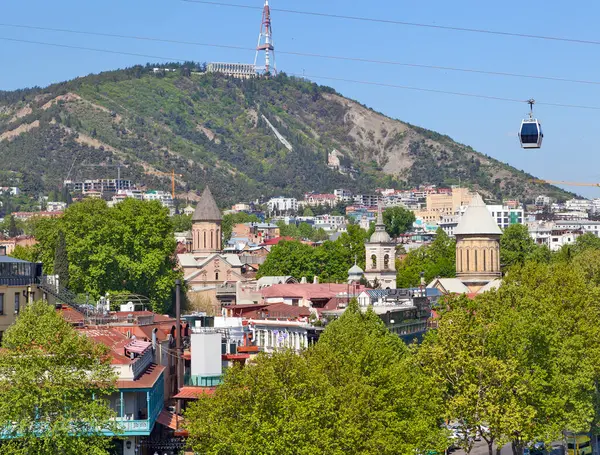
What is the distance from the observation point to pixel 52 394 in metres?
49.9

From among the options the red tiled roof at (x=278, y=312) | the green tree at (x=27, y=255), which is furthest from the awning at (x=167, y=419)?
the green tree at (x=27, y=255)

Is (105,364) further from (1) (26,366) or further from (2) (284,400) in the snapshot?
(2) (284,400)

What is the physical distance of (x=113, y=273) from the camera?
422ft

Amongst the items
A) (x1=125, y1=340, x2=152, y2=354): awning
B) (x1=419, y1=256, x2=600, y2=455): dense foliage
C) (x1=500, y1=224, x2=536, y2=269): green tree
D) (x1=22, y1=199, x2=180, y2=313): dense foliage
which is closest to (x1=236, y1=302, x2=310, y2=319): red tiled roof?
(x1=22, y1=199, x2=180, y2=313): dense foliage

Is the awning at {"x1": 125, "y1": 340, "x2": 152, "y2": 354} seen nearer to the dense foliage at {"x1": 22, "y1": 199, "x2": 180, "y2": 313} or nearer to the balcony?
the balcony

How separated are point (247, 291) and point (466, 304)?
66829 millimetres

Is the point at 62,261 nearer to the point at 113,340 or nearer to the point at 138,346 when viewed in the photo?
the point at 138,346

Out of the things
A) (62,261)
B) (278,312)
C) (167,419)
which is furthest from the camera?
(62,261)

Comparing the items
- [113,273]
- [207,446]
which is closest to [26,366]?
[207,446]

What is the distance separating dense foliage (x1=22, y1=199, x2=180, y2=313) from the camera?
12781 centimetres

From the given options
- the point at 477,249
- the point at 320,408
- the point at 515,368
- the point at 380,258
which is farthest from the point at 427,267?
the point at 320,408

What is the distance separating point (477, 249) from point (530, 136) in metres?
97.3

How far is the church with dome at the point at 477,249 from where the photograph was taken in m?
161

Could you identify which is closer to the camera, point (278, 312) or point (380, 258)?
point (278, 312)
